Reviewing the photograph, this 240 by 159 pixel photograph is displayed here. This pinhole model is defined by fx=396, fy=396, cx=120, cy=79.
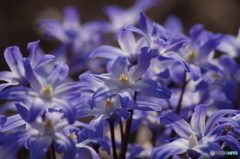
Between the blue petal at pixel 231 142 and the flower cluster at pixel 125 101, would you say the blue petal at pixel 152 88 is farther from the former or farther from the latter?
the blue petal at pixel 231 142

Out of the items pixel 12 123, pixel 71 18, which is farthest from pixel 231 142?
pixel 71 18

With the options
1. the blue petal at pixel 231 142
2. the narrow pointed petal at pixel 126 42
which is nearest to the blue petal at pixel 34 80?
the narrow pointed petal at pixel 126 42

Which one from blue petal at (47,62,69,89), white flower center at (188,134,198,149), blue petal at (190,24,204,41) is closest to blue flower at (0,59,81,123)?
blue petal at (47,62,69,89)

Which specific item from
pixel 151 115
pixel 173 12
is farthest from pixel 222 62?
pixel 173 12

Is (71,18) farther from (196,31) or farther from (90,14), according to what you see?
(90,14)

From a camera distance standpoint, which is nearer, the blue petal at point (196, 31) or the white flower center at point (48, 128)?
the white flower center at point (48, 128)

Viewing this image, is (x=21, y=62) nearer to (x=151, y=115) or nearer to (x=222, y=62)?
(x=151, y=115)

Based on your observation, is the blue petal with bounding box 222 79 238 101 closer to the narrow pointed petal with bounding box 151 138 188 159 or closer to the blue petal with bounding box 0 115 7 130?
the narrow pointed petal with bounding box 151 138 188 159
